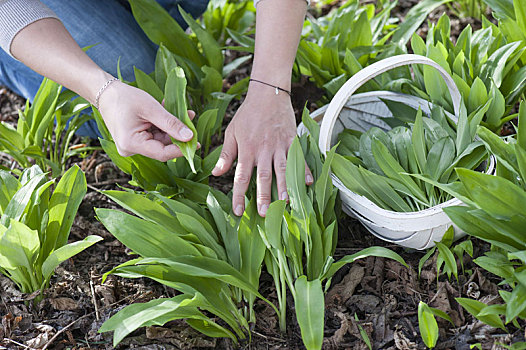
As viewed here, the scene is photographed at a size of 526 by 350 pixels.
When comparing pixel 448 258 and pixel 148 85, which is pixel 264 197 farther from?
pixel 148 85

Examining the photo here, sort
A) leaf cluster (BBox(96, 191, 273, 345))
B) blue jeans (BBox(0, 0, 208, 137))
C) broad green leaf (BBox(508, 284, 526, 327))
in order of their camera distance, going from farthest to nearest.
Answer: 1. blue jeans (BBox(0, 0, 208, 137))
2. leaf cluster (BBox(96, 191, 273, 345))
3. broad green leaf (BBox(508, 284, 526, 327))

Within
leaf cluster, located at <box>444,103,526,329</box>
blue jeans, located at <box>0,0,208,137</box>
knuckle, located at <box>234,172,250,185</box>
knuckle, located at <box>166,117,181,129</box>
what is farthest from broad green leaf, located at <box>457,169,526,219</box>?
blue jeans, located at <box>0,0,208,137</box>

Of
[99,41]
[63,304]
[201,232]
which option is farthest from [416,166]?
[99,41]

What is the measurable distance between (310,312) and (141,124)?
0.54 metres

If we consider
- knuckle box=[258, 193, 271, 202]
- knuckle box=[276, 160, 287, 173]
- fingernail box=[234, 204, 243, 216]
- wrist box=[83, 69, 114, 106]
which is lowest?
fingernail box=[234, 204, 243, 216]

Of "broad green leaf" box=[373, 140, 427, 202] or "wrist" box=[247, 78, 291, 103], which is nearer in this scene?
"broad green leaf" box=[373, 140, 427, 202]

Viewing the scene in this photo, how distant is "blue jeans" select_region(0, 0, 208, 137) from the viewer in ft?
5.83

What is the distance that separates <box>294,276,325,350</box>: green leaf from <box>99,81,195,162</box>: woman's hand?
0.40m

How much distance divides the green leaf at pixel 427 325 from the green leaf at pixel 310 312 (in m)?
0.18

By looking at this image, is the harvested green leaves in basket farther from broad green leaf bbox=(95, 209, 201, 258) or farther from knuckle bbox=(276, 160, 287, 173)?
broad green leaf bbox=(95, 209, 201, 258)

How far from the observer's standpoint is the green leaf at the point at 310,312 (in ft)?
3.12

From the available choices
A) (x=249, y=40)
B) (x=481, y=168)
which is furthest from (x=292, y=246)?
(x=249, y=40)

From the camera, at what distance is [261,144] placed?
1258mm

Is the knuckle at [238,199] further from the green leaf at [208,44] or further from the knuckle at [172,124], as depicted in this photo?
the green leaf at [208,44]
